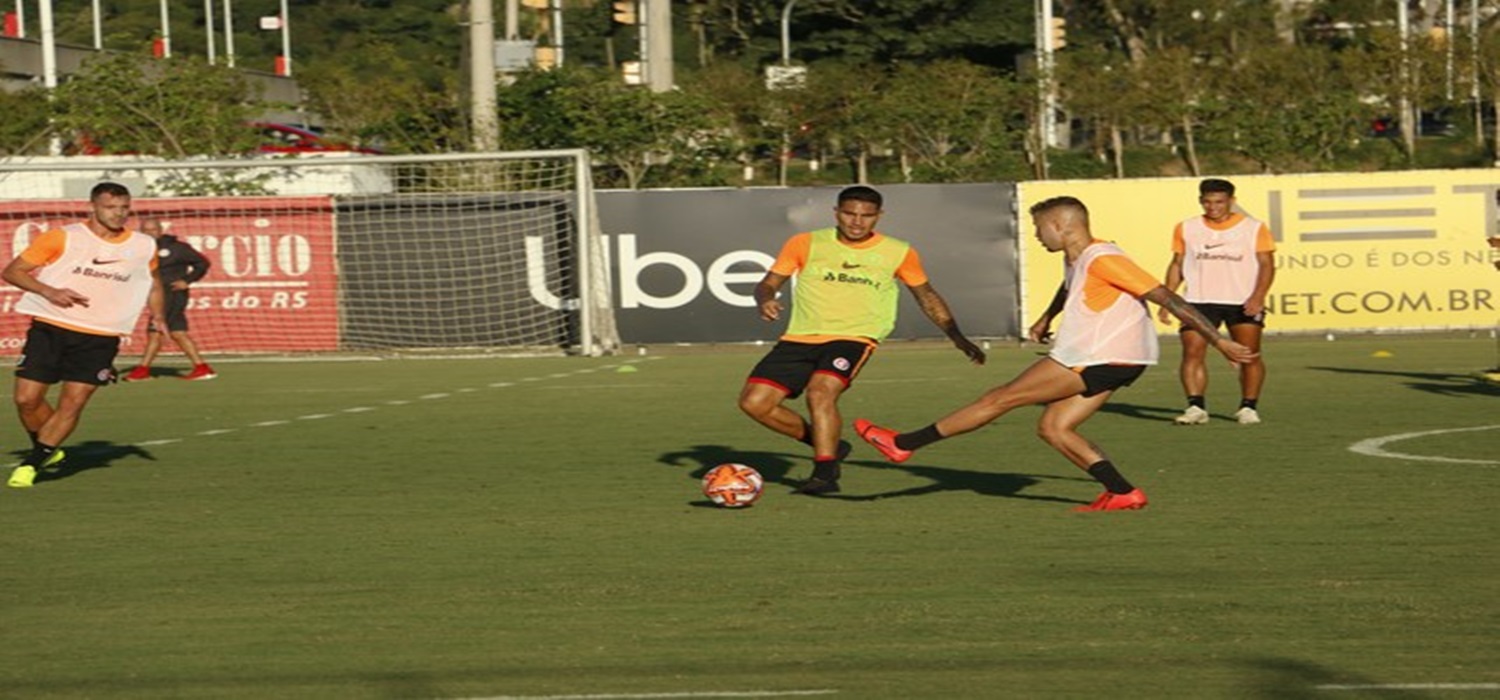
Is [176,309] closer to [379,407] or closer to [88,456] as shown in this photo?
[379,407]

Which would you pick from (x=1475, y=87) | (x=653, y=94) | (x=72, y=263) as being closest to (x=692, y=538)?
(x=72, y=263)

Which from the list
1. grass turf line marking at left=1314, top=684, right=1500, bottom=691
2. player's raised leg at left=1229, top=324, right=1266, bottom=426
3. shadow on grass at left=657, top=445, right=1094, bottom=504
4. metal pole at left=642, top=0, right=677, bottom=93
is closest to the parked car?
metal pole at left=642, top=0, right=677, bottom=93

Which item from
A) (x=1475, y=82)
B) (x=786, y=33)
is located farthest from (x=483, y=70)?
(x=786, y=33)

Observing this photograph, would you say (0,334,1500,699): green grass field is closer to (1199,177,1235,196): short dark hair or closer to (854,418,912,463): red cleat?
(854,418,912,463): red cleat

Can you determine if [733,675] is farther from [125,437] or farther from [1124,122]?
[1124,122]

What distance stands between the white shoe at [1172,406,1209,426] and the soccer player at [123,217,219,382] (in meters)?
11.4

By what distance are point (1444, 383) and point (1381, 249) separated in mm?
7735

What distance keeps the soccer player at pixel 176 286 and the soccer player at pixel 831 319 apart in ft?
43.0

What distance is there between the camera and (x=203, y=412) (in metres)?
20.4

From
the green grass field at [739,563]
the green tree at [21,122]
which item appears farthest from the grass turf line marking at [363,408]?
the green tree at [21,122]

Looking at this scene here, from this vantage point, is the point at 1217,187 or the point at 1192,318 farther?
the point at 1217,187

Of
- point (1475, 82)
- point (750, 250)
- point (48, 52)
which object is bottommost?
point (750, 250)

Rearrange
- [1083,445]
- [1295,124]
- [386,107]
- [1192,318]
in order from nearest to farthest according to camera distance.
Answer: [1192,318] → [1083,445] → [1295,124] → [386,107]

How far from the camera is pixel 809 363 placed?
1328 cm
